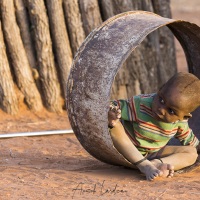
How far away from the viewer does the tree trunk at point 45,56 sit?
795cm

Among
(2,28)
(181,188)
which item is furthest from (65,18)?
(181,188)

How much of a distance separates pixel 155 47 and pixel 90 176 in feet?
12.5

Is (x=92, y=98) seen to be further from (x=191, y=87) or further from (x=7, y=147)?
(x=7, y=147)

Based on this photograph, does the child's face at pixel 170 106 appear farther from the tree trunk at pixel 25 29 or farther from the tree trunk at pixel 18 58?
the tree trunk at pixel 25 29

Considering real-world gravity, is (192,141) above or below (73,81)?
below

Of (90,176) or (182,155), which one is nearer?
(90,176)

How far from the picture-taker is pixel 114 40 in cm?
522

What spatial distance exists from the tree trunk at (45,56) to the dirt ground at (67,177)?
0.96 m

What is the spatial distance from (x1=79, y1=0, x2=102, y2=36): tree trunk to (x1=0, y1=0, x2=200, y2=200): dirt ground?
1614 mm

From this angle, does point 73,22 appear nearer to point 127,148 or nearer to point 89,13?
point 89,13

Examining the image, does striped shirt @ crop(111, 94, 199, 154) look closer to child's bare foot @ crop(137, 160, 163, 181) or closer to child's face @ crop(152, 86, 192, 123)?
child's face @ crop(152, 86, 192, 123)

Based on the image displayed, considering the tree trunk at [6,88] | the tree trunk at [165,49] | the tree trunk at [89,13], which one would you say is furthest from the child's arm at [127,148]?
the tree trunk at [165,49]

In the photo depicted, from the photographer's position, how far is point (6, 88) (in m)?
7.90

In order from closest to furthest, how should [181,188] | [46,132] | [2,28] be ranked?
1. [181,188]
2. [46,132]
3. [2,28]
